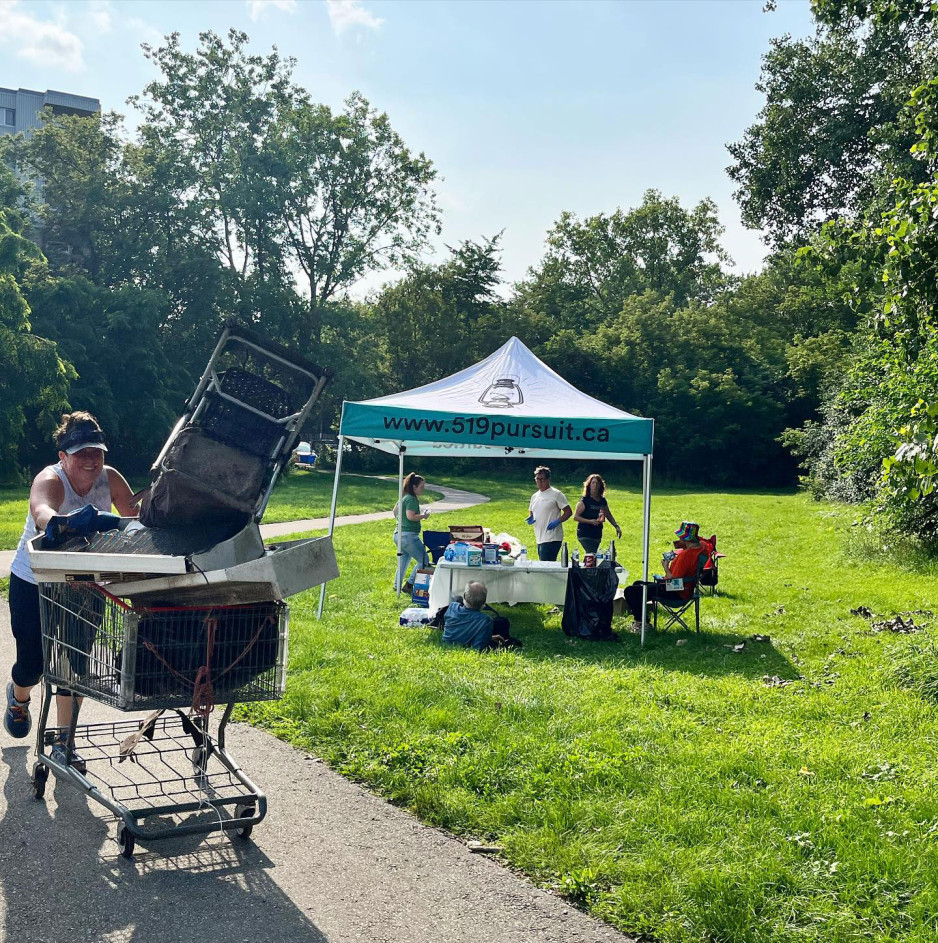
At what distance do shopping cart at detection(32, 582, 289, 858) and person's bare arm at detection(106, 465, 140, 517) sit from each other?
29.3 inches

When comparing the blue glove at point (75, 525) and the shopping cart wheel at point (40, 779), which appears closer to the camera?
the blue glove at point (75, 525)

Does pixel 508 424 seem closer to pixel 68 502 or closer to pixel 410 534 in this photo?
pixel 410 534

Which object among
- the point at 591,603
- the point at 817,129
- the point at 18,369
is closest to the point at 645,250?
the point at 817,129

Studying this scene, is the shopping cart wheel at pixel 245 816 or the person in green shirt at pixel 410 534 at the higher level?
the person in green shirt at pixel 410 534

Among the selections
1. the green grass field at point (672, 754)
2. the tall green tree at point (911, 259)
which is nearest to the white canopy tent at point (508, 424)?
the green grass field at point (672, 754)

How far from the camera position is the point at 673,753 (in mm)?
5973

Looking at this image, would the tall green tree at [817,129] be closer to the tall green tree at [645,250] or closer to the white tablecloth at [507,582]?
the white tablecloth at [507,582]

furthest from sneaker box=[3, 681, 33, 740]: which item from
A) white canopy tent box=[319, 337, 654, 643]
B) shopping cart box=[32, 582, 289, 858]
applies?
white canopy tent box=[319, 337, 654, 643]

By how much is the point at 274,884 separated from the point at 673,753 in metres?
2.86

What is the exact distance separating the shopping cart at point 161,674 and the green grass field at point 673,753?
1.13 metres

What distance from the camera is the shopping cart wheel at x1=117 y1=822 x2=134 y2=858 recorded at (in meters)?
4.26

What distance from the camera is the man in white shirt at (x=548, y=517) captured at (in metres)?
13.0

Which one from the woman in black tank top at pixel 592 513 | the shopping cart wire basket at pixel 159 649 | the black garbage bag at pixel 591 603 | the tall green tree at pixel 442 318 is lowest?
the black garbage bag at pixel 591 603

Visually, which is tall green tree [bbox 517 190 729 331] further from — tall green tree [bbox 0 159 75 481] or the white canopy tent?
the white canopy tent
